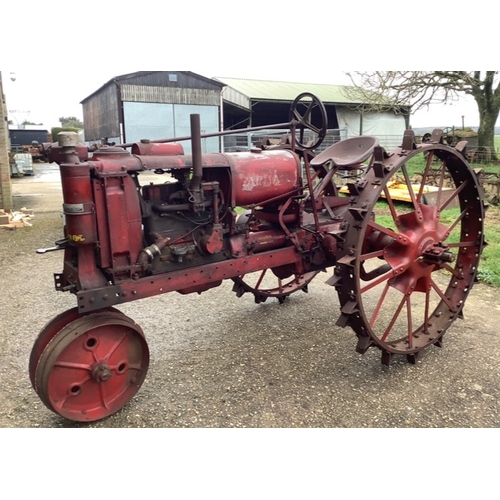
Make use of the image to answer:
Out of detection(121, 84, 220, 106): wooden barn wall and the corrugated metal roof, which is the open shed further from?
detection(121, 84, 220, 106): wooden barn wall

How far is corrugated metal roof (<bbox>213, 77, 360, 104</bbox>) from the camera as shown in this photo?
19.7 metres

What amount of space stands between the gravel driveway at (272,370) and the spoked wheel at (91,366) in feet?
0.46

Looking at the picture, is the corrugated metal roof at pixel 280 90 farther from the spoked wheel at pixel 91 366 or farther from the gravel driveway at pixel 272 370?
the spoked wheel at pixel 91 366

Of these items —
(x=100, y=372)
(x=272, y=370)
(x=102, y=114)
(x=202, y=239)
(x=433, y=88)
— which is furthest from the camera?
(x=102, y=114)

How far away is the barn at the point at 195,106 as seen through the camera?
1797cm

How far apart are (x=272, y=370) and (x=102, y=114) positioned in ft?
70.8

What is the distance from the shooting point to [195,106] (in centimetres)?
1903

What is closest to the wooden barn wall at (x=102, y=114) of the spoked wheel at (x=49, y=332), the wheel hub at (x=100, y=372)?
the spoked wheel at (x=49, y=332)

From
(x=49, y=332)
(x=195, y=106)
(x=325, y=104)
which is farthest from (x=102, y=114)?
(x=49, y=332)

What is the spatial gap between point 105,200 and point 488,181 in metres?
9.27

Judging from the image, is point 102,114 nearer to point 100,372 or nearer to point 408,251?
point 408,251

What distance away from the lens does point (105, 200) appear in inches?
96.1
